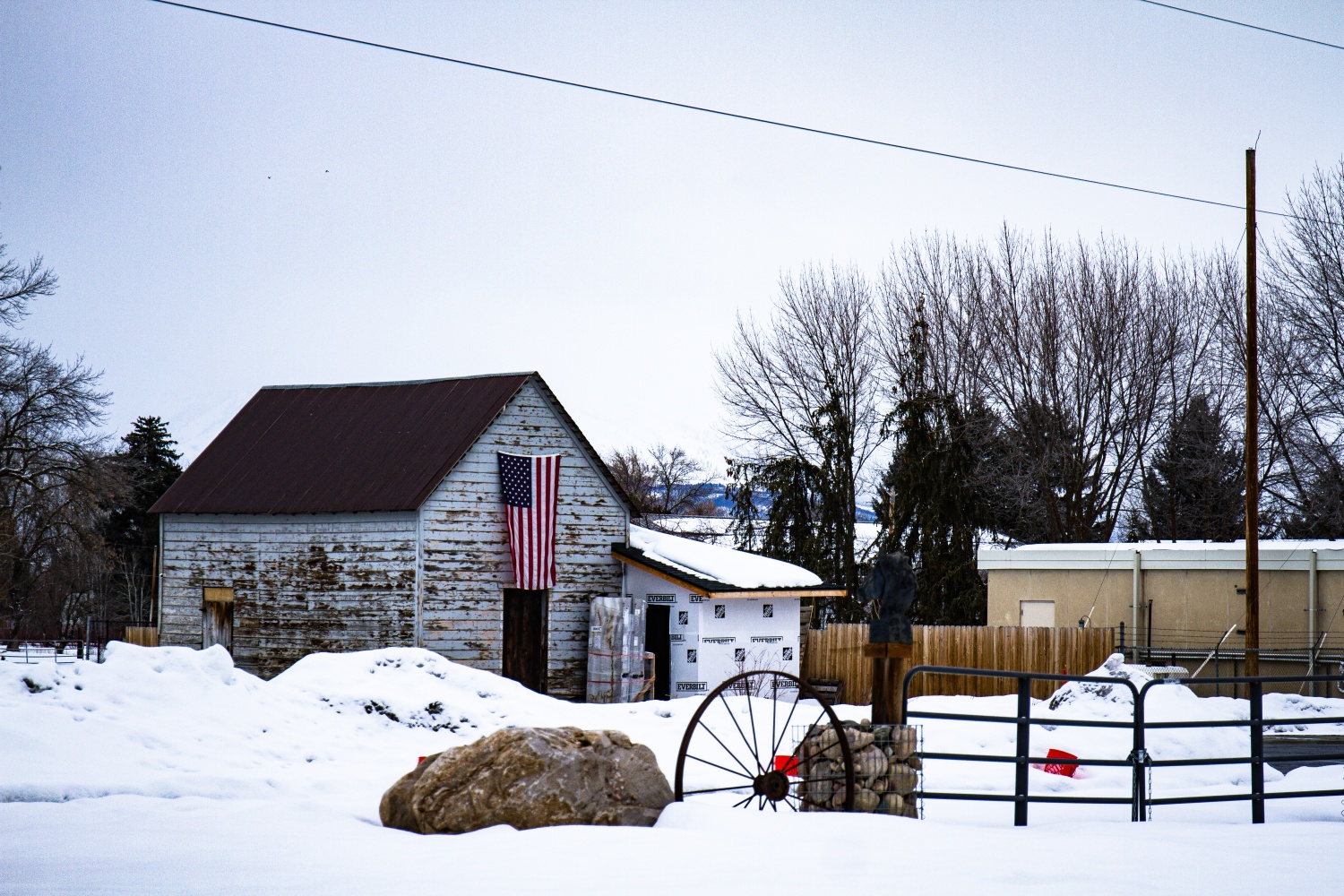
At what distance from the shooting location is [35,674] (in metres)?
13.7

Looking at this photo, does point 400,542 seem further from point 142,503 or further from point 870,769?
point 142,503

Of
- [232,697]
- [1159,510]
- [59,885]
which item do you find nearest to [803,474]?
[1159,510]

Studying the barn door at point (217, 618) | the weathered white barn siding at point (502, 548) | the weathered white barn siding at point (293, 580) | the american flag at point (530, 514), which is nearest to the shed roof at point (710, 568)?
the weathered white barn siding at point (502, 548)

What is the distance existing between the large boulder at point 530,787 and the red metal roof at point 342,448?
13848mm

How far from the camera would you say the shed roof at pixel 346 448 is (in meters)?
23.9

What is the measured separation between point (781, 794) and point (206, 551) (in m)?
18.4

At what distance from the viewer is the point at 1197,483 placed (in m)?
41.0

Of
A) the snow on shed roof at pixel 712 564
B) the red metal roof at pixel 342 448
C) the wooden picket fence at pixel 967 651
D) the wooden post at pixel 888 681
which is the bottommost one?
the wooden picket fence at pixel 967 651

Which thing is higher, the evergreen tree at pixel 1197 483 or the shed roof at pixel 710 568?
the evergreen tree at pixel 1197 483

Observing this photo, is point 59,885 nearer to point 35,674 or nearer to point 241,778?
point 241,778

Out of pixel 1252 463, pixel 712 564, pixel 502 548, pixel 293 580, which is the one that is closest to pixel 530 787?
pixel 502 548

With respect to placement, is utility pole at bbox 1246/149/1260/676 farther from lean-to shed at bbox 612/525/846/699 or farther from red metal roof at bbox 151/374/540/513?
red metal roof at bbox 151/374/540/513

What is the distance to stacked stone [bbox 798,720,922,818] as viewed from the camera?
10000mm

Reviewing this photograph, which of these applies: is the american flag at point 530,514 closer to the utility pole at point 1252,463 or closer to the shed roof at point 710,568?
the shed roof at point 710,568
